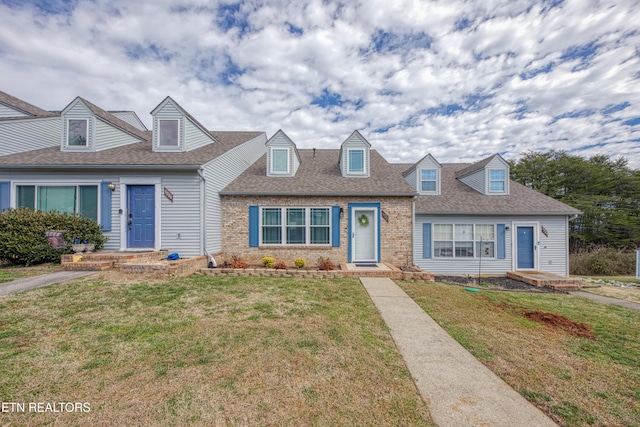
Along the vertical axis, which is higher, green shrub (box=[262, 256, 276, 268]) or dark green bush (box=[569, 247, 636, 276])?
green shrub (box=[262, 256, 276, 268])

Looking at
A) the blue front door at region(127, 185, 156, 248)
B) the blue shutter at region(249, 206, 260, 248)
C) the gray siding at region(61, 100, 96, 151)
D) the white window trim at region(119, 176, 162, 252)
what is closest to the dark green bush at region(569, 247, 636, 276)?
the blue shutter at region(249, 206, 260, 248)

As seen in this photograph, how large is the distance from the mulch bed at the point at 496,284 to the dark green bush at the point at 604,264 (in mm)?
9557

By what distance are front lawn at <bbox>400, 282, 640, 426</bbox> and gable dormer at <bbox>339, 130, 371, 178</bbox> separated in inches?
231

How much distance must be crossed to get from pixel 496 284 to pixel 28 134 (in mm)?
19554

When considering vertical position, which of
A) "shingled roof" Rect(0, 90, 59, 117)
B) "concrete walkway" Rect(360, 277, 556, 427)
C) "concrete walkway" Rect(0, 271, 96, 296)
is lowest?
"concrete walkway" Rect(360, 277, 556, 427)

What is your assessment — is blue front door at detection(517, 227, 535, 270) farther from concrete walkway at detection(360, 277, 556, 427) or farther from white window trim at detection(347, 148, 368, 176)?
concrete walkway at detection(360, 277, 556, 427)

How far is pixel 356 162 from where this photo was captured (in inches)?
448

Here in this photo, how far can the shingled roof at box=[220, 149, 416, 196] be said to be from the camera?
397 inches

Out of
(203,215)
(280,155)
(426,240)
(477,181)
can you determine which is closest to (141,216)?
(203,215)

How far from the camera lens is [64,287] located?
5.64 meters

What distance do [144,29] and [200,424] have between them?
12093 millimetres

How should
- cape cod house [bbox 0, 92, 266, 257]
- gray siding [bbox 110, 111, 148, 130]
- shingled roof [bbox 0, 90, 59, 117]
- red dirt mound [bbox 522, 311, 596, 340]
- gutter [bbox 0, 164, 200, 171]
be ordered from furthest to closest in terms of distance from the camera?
gray siding [bbox 110, 111, 148, 130]
shingled roof [bbox 0, 90, 59, 117]
cape cod house [bbox 0, 92, 266, 257]
gutter [bbox 0, 164, 200, 171]
red dirt mound [bbox 522, 311, 596, 340]

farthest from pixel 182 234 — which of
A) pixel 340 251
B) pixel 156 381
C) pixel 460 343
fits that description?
pixel 460 343

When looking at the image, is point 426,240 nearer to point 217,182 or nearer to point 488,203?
point 488,203
